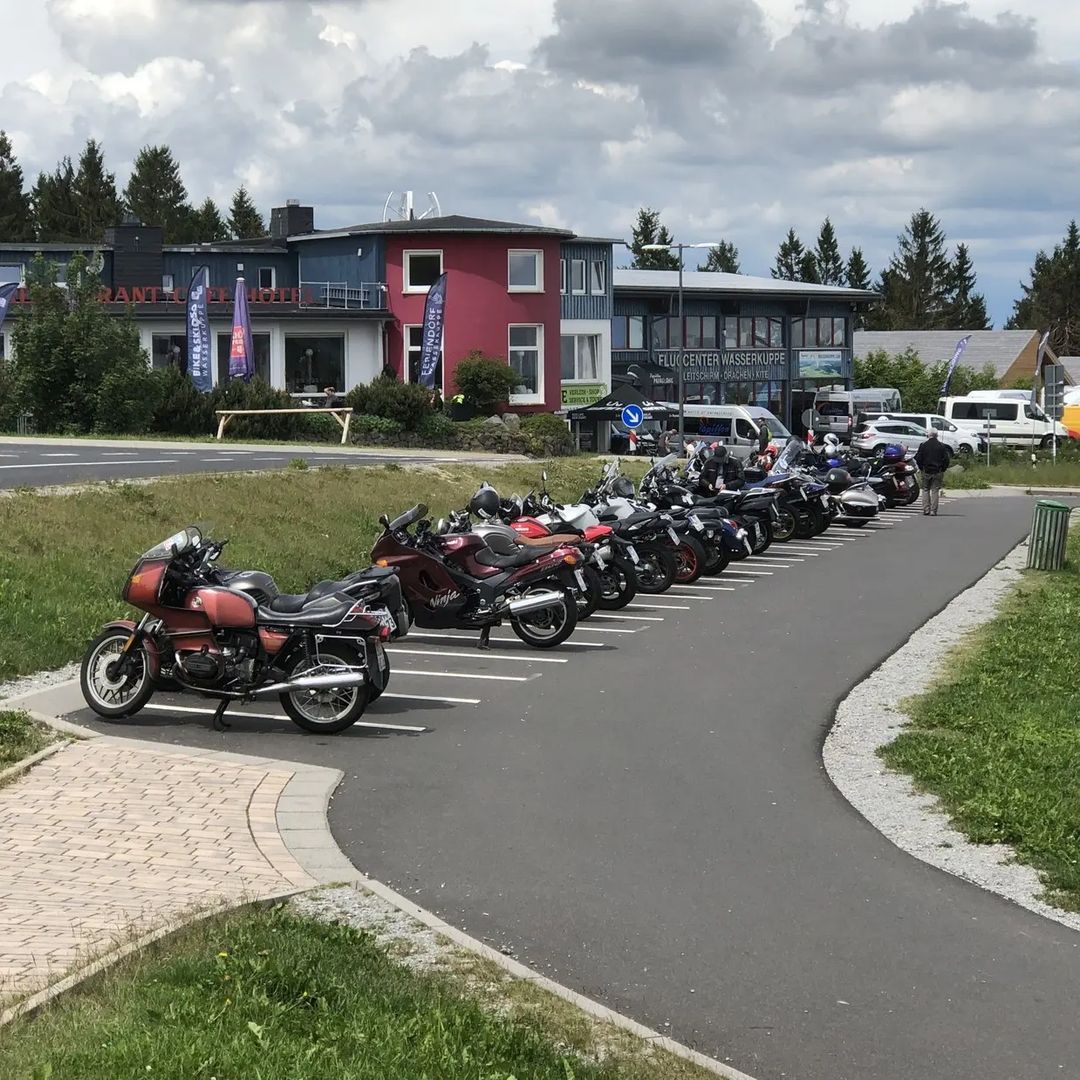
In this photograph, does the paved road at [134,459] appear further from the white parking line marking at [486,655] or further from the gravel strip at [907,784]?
the gravel strip at [907,784]

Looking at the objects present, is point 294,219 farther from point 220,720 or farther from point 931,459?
point 220,720

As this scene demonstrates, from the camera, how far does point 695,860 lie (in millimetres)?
8375

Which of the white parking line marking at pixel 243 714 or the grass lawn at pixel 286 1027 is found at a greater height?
the grass lawn at pixel 286 1027

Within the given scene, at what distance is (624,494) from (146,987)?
47.8 ft

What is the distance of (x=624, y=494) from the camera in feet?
66.0

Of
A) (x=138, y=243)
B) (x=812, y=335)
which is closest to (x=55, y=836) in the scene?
(x=138, y=243)

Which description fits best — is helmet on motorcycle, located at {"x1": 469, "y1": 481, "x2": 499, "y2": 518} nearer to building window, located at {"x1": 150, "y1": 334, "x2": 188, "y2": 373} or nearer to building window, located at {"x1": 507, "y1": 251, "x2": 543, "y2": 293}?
building window, located at {"x1": 150, "y1": 334, "x2": 188, "y2": 373}

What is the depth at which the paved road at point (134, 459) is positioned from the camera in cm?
2402

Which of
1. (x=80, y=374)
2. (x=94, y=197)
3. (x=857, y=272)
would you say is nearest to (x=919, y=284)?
(x=857, y=272)

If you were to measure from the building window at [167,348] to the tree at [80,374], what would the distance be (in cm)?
1351

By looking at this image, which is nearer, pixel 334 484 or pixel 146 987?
pixel 146 987

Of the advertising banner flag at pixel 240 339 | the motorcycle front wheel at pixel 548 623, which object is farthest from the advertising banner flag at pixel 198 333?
the motorcycle front wheel at pixel 548 623

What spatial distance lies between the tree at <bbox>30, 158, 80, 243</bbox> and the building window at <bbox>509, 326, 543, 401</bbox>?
5065 cm

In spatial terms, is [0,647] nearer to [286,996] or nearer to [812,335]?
[286,996]
